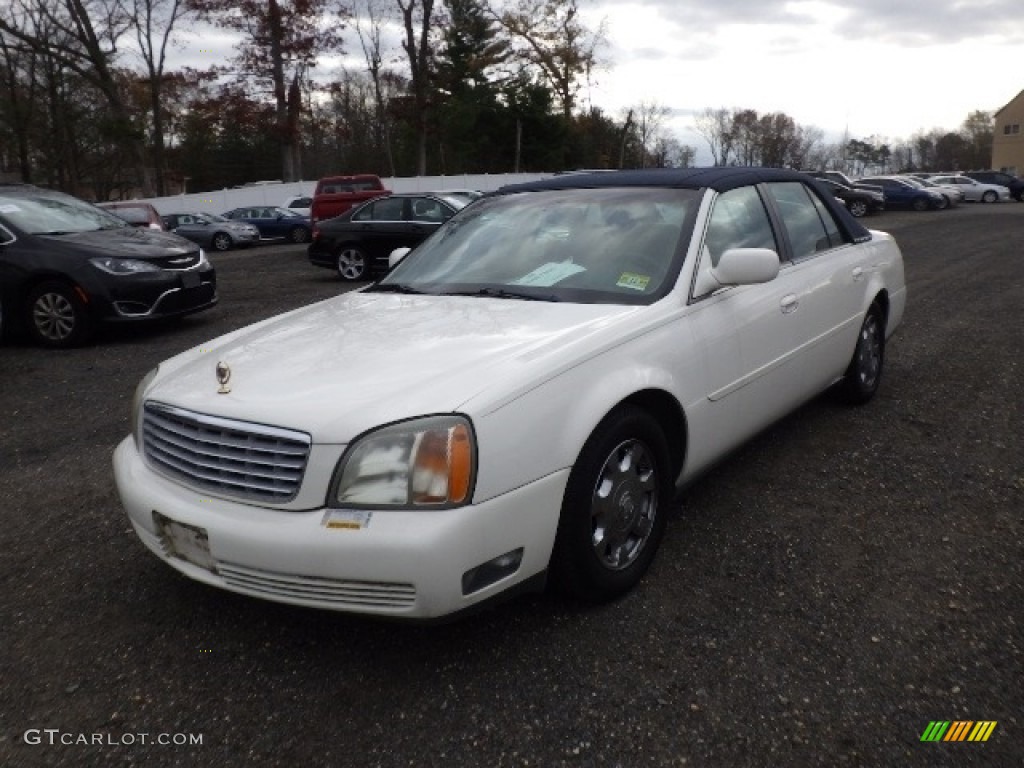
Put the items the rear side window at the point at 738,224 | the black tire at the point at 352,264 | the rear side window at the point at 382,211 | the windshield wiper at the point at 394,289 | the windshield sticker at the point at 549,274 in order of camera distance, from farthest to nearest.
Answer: the rear side window at the point at 382,211 → the black tire at the point at 352,264 → the windshield wiper at the point at 394,289 → the rear side window at the point at 738,224 → the windshield sticker at the point at 549,274

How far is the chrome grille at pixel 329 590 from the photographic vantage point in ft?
7.44

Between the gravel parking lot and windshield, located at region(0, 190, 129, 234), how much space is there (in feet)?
15.6

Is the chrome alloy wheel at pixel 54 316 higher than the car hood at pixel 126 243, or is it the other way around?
the car hood at pixel 126 243

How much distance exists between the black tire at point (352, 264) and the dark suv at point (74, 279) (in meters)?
4.93

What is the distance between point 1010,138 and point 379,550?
90.4m

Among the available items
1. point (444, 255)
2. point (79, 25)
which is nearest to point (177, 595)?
point (444, 255)

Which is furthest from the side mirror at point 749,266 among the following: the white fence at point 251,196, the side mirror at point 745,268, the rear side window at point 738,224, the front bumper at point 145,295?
the white fence at point 251,196

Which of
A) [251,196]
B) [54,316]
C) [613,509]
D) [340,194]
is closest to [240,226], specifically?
[340,194]

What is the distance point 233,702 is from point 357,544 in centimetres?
65

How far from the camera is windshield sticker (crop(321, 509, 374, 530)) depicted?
226cm

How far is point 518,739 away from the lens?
2229 mm

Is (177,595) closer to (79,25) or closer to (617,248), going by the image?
(617,248)

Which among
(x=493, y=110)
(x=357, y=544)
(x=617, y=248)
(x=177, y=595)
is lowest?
(x=177, y=595)

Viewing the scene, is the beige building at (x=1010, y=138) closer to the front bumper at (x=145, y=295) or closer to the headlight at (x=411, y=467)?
the front bumper at (x=145, y=295)
